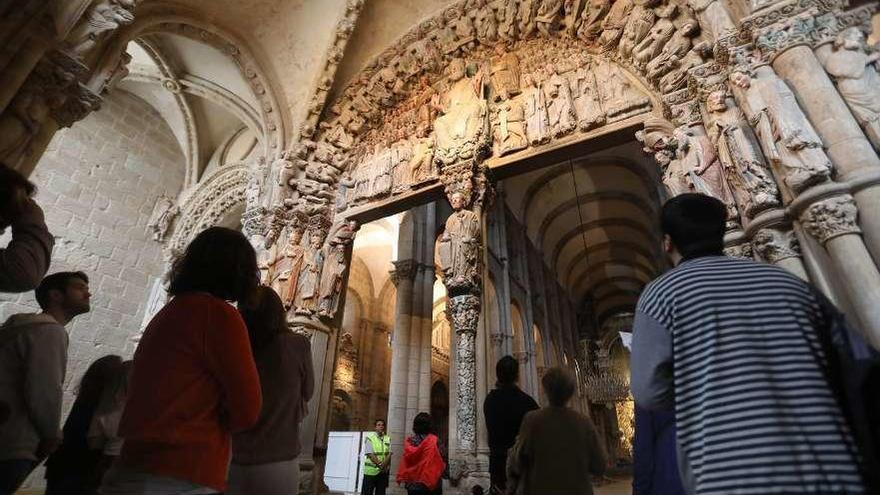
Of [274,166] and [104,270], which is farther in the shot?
[104,270]

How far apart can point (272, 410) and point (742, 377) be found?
1.57m

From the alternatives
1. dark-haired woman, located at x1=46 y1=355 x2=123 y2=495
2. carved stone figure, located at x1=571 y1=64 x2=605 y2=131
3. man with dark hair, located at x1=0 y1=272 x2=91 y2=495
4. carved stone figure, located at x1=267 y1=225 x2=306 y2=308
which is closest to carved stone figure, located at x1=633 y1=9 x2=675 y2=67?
carved stone figure, located at x1=571 y1=64 x2=605 y2=131

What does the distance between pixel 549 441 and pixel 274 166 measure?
5508mm

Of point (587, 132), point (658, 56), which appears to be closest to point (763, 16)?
point (658, 56)

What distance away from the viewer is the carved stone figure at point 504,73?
18.6 feet

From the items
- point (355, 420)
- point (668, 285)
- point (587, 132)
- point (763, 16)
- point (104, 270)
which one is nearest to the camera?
point (668, 285)

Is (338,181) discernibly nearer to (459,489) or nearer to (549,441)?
(459,489)

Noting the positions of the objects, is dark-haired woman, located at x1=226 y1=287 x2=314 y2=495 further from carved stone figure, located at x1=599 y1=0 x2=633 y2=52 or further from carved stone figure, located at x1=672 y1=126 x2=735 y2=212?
carved stone figure, located at x1=599 y1=0 x2=633 y2=52

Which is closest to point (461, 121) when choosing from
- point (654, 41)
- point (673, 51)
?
point (654, 41)

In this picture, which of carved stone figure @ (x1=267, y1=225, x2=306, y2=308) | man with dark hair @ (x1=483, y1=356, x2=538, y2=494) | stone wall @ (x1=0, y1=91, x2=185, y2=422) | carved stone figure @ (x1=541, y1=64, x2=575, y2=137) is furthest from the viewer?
stone wall @ (x1=0, y1=91, x2=185, y2=422)

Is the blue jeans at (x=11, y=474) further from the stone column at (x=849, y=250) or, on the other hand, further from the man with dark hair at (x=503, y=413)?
the stone column at (x=849, y=250)

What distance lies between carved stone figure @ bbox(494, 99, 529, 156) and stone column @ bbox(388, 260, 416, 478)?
512cm

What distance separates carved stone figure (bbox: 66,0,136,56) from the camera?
375 cm

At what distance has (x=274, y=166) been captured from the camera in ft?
20.6
